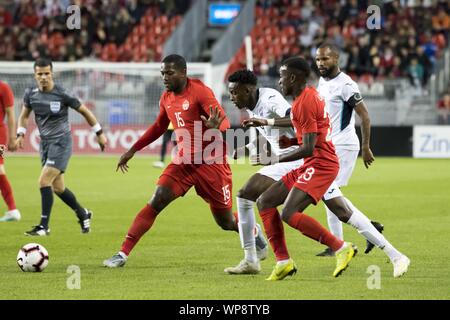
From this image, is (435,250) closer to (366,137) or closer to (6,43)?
(366,137)

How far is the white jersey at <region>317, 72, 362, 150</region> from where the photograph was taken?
35.6 feet

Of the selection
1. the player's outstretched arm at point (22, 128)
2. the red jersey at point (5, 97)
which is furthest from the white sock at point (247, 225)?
the red jersey at point (5, 97)

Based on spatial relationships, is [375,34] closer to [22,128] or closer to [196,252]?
[22,128]

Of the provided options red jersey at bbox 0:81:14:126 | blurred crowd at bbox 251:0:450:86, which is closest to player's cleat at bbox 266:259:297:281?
red jersey at bbox 0:81:14:126

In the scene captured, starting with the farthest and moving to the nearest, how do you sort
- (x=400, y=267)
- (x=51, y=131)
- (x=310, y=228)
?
(x=51, y=131), (x=400, y=267), (x=310, y=228)

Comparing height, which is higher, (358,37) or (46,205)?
(358,37)

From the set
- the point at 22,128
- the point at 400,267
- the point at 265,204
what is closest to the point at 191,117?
the point at 265,204

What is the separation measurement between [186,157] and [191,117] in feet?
1.35

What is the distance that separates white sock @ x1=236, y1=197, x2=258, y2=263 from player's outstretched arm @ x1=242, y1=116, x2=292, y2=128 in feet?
3.16

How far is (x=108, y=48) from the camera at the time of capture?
111 feet

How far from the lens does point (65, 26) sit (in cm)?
3428
